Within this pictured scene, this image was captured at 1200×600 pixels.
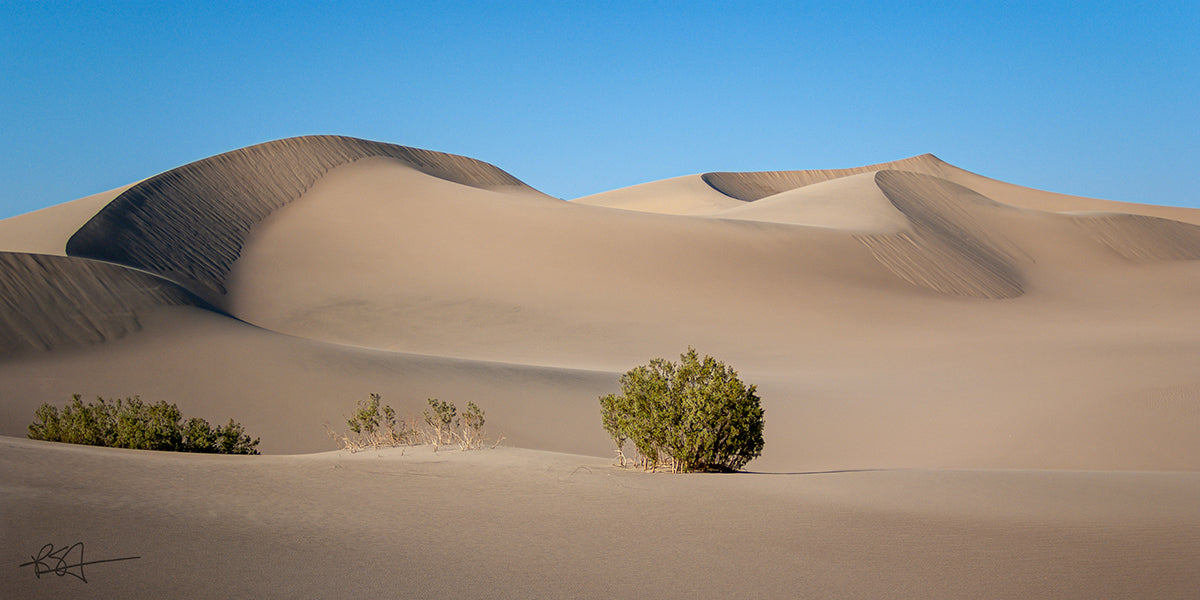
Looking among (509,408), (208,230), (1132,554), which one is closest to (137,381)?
(509,408)

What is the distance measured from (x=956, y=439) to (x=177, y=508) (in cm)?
1126

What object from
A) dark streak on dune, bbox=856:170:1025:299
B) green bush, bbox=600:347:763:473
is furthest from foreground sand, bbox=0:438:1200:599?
dark streak on dune, bbox=856:170:1025:299

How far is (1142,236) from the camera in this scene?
46844 millimetres

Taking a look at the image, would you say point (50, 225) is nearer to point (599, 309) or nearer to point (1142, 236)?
point (599, 309)

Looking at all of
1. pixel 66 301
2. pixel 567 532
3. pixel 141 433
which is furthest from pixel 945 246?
pixel 567 532

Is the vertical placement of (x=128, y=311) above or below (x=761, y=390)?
above

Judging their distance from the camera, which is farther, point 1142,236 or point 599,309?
point 1142,236

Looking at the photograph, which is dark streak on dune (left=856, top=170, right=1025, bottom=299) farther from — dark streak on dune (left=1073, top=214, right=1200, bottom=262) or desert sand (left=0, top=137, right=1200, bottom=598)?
dark streak on dune (left=1073, top=214, right=1200, bottom=262)

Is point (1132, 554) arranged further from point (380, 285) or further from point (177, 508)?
point (380, 285)

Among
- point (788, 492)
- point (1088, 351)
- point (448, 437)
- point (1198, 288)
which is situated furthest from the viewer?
point (1198, 288)

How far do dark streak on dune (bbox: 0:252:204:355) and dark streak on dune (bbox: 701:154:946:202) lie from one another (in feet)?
209

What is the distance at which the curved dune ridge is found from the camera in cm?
2859

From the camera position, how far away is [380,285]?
2973 cm
